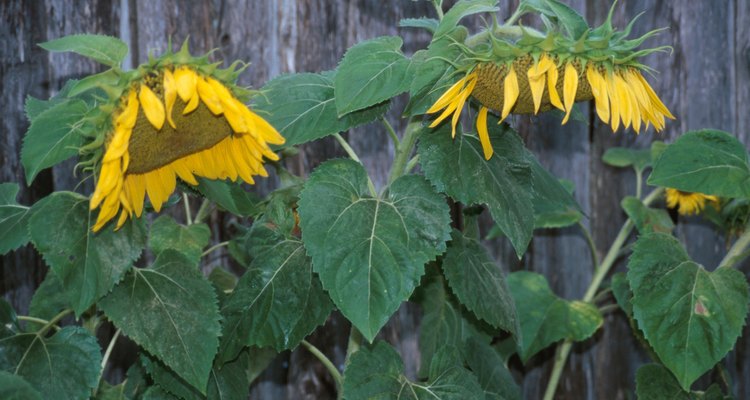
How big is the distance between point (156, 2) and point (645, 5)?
113cm

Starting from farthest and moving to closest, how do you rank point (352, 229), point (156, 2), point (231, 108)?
point (156, 2), point (352, 229), point (231, 108)

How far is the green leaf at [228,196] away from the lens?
1524mm

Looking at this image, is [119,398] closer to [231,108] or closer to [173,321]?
[173,321]

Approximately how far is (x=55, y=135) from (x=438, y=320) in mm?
797

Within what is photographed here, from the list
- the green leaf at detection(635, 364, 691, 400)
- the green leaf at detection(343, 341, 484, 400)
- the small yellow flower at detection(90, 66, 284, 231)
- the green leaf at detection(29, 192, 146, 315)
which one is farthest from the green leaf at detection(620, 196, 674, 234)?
the green leaf at detection(29, 192, 146, 315)

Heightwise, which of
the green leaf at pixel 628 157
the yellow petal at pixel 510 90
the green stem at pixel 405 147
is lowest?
the green leaf at pixel 628 157

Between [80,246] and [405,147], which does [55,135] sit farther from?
[405,147]

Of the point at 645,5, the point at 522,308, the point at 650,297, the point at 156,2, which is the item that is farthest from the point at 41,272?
the point at 645,5

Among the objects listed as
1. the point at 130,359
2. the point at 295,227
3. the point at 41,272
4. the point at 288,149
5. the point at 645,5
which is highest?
the point at 645,5

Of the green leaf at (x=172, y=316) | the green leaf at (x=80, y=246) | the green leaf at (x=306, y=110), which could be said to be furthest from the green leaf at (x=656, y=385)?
the green leaf at (x=80, y=246)

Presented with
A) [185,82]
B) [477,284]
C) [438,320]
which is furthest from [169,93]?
[438,320]

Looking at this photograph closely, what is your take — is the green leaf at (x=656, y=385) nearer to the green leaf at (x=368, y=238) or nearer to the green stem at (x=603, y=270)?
the green stem at (x=603, y=270)

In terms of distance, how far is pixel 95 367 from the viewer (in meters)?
1.46

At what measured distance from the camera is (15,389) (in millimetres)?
1294
